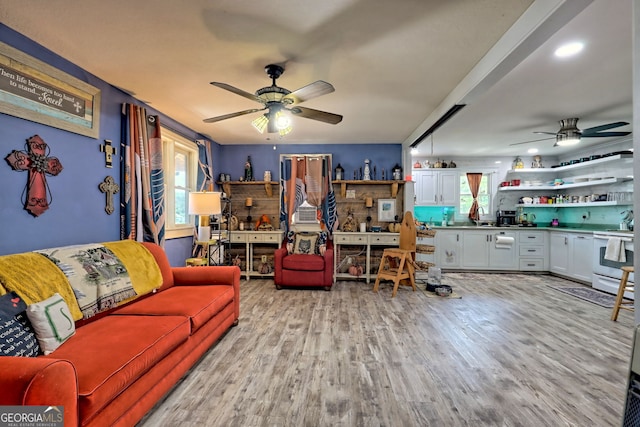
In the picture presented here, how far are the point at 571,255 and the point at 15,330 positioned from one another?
7.05 metres

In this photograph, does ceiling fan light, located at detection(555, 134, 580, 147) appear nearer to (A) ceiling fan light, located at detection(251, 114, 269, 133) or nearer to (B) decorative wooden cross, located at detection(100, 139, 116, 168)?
(A) ceiling fan light, located at detection(251, 114, 269, 133)

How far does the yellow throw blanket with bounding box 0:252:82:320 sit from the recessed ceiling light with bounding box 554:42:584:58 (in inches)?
152

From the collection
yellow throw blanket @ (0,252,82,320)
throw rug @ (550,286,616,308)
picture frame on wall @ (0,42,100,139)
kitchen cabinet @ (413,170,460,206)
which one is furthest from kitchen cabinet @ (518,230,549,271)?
picture frame on wall @ (0,42,100,139)

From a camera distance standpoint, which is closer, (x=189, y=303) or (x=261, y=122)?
(x=189, y=303)

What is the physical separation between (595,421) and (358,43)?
2827 millimetres

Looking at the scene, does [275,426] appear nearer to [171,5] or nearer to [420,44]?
[171,5]

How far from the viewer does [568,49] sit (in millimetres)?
2338

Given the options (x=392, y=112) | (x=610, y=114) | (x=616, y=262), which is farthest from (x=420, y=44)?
(x=616, y=262)

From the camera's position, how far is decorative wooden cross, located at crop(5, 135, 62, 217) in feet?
7.06

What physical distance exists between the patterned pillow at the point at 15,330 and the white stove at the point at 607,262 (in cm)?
616

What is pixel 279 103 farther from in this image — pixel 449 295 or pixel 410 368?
pixel 449 295

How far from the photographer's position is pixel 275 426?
5.46 feet

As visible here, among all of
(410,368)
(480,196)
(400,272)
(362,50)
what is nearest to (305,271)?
(400,272)

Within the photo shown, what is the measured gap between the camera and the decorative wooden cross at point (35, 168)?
84.7 inches
